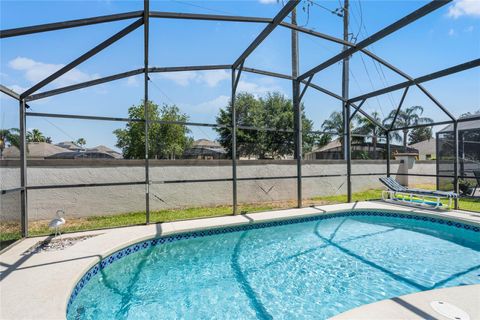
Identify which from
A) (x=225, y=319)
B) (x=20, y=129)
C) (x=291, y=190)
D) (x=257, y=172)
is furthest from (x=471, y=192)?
(x=20, y=129)

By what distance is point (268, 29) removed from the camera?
4402mm

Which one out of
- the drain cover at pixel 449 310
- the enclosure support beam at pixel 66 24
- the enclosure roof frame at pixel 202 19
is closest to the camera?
the drain cover at pixel 449 310

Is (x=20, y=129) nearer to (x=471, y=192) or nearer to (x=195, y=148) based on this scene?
(x=195, y=148)

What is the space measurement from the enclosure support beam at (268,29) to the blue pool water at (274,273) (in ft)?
12.5

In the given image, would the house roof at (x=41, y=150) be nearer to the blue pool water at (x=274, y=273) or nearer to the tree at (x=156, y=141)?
the tree at (x=156, y=141)

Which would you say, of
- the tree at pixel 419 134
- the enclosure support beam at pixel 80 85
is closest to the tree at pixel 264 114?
the enclosure support beam at pixel 80 85

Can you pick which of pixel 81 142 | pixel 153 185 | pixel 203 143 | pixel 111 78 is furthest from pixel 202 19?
pixel 203 143

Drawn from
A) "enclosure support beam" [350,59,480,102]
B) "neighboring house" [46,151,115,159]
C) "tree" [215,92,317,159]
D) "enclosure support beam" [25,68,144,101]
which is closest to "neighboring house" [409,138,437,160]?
"tree" [215,92,317,159]

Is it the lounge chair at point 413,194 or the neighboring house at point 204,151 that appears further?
the neighboring house at point 204,151

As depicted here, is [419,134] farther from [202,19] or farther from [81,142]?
[81,142]

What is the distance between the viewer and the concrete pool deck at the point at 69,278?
225cm

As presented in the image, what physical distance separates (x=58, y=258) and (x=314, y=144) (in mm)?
18686

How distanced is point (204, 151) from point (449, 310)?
7237mm

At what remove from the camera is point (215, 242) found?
5012mm
